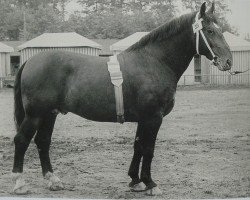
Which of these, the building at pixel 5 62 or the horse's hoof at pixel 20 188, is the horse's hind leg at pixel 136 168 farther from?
the building at pixel 5 62

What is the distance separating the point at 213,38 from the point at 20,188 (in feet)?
9.77

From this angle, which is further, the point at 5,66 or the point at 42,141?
the point at 5,66

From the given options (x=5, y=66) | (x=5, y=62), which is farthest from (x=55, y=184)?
(x=5, y=62)

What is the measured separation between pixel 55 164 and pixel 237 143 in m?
3.48

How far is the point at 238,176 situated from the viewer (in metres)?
5.34

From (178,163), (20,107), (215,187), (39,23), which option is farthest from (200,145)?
(39,23)

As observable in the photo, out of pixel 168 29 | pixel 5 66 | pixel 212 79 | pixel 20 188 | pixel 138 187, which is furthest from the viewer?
pixel 212 79

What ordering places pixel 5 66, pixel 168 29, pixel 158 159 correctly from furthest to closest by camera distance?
pixel 5 66 < pixel 158 159 < pixel 168 29

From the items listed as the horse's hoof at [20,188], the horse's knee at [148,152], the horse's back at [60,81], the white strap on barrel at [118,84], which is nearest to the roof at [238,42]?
the white strap on barrel at [118,84]

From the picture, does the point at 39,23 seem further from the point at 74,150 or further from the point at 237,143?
the point at 237,143

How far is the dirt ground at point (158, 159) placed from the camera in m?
4.92

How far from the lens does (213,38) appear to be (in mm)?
4457

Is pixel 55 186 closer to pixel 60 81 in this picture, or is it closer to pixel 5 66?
pixel 60 81

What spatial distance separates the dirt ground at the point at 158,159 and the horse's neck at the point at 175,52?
1.49 metres
